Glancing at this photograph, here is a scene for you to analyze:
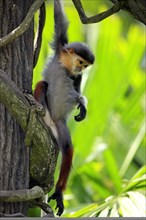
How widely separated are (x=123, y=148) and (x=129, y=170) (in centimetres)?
20

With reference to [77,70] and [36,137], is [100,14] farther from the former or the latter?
[77,70]

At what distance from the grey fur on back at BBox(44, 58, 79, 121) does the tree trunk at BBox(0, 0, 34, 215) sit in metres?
0.73

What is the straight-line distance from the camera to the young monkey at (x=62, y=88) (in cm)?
268

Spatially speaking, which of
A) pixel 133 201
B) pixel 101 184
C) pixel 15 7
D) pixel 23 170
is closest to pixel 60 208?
pixel 133 201

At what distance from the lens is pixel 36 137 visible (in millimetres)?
1986

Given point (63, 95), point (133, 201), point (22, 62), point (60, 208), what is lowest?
point (133, 201)

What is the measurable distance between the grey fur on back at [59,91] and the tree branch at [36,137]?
2.27 feet

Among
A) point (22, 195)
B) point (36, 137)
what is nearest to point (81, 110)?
point (36, 137)

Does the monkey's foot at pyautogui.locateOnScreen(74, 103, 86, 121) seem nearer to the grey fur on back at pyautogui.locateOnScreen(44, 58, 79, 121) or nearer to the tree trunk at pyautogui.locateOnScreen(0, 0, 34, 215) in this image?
the grey fur on back at pyautogui.locateOnScreen(44, 58, 79, 121)

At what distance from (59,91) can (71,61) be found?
157 millimetres

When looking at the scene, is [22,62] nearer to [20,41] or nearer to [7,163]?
[20,41]

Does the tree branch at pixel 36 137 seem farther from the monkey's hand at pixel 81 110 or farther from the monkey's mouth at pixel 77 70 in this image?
the monkey's mouth at pixel 77 70

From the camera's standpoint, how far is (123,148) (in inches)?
188

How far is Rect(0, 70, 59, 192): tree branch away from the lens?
1.90m
